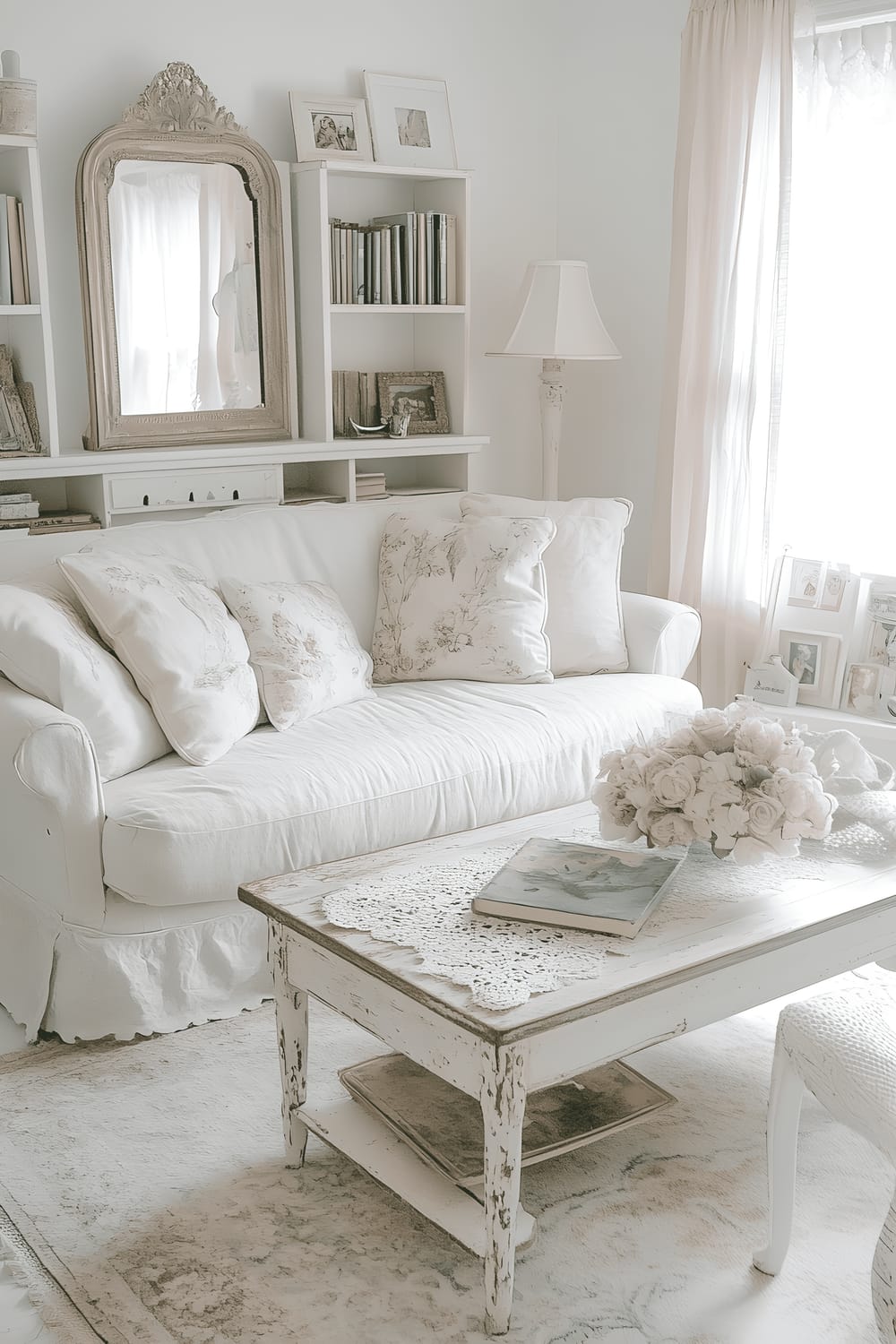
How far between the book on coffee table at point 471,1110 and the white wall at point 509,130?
2582 mm

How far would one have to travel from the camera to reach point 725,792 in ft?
6.72

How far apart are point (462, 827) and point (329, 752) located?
352 millimetres

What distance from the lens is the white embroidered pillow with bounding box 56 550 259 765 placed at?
284cm

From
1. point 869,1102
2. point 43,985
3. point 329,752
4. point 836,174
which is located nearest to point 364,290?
point 836,174

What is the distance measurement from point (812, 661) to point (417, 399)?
1657mm

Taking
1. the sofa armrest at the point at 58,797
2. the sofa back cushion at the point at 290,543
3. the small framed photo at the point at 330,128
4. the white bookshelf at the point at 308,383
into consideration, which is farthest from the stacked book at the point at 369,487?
the sofa armrest at the point at 58,797

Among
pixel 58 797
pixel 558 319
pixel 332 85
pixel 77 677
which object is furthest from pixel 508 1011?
pixel 332 85

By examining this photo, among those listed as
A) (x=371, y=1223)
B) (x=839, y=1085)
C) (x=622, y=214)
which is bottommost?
(x=371, y=1223)

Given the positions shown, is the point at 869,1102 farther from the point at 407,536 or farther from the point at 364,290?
the point at 364,290

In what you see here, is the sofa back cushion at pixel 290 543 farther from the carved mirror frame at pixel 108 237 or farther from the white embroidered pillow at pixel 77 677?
the carved mirror frame at pixel 108 237

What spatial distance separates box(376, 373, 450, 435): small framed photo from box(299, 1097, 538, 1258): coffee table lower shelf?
2928 mm

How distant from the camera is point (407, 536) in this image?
3.61 metres

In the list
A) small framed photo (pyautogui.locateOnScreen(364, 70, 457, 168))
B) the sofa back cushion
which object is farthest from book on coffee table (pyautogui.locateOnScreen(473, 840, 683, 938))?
small framed photo (pyautogui.locateOnScreen(364, 70, 457, 168))

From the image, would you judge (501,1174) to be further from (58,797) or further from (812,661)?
(812,661)
